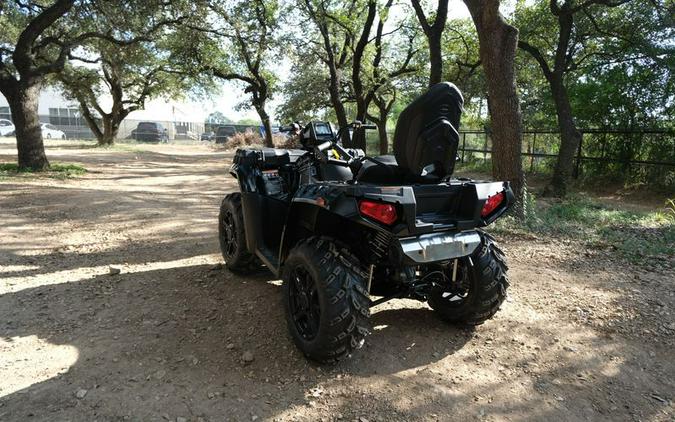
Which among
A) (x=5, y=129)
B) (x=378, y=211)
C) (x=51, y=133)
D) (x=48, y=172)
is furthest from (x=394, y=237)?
(x=51, y=133)

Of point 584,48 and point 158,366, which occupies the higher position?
point 584,48

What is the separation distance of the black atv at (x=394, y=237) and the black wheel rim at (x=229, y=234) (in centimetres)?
94

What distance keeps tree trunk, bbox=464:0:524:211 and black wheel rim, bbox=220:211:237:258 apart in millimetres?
4500

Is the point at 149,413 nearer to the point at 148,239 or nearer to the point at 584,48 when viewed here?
the point at 148,239

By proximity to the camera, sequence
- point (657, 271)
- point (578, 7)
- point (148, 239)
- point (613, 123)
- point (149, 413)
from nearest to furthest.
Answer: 1. point (149, 413)
2. point (657, 271)
3. point (148, 239)
4. point (578, 7)
5. point (613, 123)

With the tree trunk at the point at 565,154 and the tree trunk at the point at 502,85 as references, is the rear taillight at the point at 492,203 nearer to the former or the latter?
the tree trunk at the point at 502,85

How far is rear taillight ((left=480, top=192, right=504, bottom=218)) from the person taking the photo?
3064 millimetres

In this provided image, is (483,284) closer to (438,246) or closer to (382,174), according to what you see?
(438,246)

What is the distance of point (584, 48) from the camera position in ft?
46.2

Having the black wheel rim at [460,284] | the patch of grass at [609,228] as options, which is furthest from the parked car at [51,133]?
the black wheel rim at [460,284]

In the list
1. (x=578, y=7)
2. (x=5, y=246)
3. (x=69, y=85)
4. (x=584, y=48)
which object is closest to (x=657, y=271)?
(x=5, y=246)

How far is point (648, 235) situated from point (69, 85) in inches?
1191

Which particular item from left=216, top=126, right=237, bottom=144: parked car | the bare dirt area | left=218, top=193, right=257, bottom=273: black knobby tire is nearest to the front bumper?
the bare dirt area

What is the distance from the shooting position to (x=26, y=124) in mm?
12266
